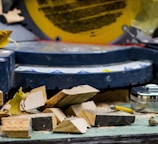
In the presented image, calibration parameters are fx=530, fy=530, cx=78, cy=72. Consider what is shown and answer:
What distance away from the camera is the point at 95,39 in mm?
2422


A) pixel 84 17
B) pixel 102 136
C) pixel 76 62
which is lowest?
pixel 102 136

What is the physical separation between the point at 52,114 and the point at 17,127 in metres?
0.15

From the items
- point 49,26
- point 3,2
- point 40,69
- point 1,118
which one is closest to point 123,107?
point 40,69

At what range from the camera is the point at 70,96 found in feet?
5.73

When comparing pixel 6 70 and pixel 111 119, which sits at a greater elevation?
pixel 6 70

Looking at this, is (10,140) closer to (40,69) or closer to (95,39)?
(40,69)

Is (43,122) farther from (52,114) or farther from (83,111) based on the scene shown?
(83,111)

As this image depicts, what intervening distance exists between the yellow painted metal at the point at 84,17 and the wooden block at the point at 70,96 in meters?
0.62

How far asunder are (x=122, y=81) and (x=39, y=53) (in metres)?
0.35

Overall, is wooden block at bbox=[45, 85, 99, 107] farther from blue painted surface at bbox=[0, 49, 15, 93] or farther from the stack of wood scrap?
blue painted surface at bbox=[0, 49, 15, 93]

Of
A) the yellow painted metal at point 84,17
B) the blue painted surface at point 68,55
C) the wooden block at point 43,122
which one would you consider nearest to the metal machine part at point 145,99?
the blue painted surface at point 68,55

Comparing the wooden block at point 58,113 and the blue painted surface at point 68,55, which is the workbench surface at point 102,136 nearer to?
the wooden block at point 58,113

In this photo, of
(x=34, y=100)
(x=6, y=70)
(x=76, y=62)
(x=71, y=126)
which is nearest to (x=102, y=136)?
(x=71, y=126)

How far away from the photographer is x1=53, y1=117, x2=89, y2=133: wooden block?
1630 mm
